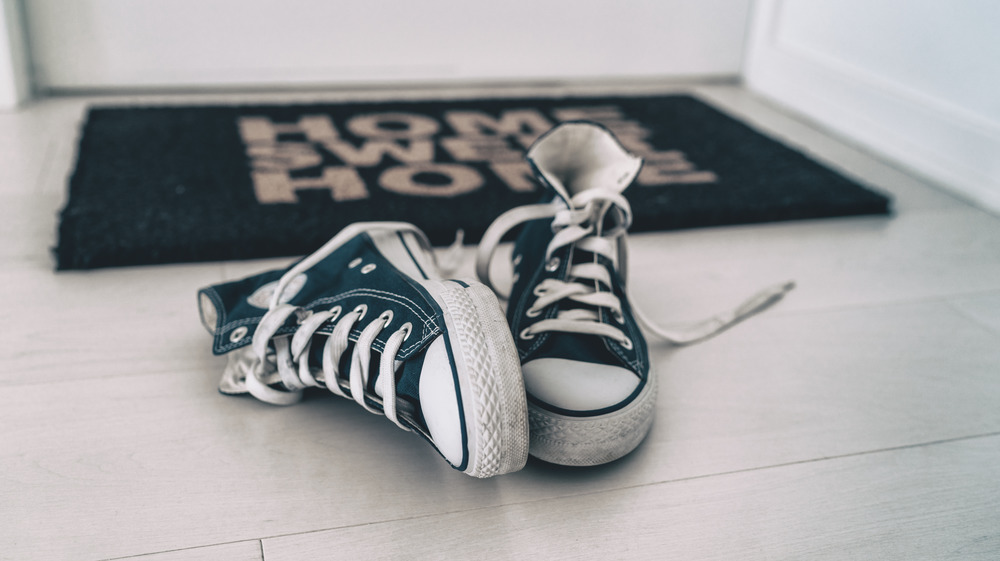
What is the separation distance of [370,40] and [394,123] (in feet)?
0.94

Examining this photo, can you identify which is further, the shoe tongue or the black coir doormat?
the black coir doormat

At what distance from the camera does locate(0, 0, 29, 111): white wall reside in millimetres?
A: 1409

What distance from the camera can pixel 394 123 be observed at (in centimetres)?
151

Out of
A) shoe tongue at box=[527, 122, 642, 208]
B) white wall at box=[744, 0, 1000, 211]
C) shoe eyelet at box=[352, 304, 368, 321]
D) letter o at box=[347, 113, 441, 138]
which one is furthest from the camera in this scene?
letter o at box=[347, 113, 441, 138]

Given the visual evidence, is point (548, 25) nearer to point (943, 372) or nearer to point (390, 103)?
point (390, 103)

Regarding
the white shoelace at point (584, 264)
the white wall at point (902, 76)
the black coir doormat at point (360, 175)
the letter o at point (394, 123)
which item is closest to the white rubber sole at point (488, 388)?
the white shoelace at point (584, 264)

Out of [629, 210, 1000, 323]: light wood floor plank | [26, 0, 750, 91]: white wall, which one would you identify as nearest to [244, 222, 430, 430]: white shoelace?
[629, 210, 1000, 323]: light wood floor plank

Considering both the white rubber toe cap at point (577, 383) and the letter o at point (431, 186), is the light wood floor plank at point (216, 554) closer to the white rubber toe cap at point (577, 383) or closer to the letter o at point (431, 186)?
the white rubber toe cap at point (577, 383)

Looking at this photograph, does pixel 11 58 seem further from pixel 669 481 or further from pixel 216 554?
pixel 669 481

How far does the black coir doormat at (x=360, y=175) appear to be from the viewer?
3.37 feet

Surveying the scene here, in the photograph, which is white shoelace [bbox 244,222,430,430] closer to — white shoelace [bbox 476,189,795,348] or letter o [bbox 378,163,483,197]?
white shoelace [bbox 476,189,795,348]

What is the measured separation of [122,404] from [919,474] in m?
0.73

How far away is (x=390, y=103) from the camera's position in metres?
1.60

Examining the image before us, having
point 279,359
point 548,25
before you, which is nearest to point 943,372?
point 279,359
